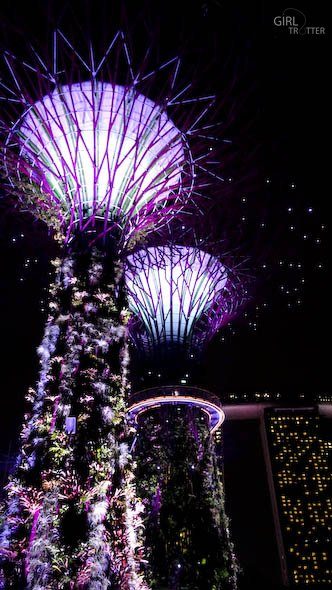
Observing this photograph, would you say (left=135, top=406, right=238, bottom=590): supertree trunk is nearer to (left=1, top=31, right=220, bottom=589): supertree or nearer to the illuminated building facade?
(left=1, top=31, right=220, bottom=589): supertree

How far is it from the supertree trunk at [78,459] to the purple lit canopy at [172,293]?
1113 cm

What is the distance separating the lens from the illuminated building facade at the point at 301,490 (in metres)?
29.6

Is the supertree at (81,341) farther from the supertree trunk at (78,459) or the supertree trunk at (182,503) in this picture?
the supertree trunk at (182,503)

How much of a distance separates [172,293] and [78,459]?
46.4ft

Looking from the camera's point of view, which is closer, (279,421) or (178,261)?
(178,261)

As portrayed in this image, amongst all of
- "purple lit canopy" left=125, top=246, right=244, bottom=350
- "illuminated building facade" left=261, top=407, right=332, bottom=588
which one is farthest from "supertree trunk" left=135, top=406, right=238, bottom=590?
"illuminated building facade" left=261, top=407, right=332, bottom=588

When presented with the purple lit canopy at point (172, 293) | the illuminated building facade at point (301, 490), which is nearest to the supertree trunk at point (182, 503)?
the purple lit canopy at point (172, 293)

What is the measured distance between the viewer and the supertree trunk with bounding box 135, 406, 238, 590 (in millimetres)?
17266

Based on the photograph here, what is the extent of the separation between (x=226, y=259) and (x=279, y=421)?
17029 mm

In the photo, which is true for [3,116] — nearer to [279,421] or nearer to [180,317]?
[180,317]

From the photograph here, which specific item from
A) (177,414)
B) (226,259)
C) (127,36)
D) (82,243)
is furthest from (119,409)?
(226,259)

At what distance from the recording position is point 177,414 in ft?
71.3

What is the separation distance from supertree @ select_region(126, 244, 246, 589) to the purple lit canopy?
0.16 ft

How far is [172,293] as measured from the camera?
74.0 feet
